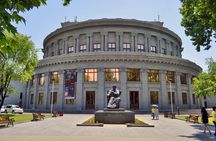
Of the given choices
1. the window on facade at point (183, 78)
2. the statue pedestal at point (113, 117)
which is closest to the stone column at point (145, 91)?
the window on facade at point (183, 78)

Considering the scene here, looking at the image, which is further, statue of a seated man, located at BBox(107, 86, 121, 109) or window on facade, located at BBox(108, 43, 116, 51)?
window on facade, located at BBox(108, 43, 116, 51)

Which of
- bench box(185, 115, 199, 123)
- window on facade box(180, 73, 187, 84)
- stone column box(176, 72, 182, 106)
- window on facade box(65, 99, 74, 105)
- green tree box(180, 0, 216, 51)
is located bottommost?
bench box(185, 115, 199, 123)

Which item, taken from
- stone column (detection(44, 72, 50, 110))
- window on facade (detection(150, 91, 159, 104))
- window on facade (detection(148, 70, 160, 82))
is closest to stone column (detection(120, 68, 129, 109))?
window on facade (detection(148, 70, 160, 82))

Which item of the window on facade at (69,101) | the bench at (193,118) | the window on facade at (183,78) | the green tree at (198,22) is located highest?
the green tree at (198,22)

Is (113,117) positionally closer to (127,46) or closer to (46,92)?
(46,92)

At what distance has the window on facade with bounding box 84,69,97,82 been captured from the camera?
140 feet

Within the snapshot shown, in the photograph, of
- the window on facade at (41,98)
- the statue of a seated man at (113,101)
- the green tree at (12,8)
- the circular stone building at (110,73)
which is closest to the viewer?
the green tree at (12,8)

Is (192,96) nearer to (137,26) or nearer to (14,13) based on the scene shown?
(137,26)

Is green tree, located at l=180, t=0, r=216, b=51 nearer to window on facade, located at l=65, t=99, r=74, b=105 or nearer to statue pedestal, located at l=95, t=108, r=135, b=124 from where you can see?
statue pedestal, located at l=95, t=108, r=135, b=124

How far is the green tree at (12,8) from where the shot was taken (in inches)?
164

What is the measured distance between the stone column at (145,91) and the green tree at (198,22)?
23.9 meters

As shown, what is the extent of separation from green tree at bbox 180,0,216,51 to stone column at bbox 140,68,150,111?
940 inches

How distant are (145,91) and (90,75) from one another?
1234cm

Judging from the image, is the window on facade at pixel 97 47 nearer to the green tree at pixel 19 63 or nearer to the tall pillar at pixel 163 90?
the tall pillar at pixel 163 90
